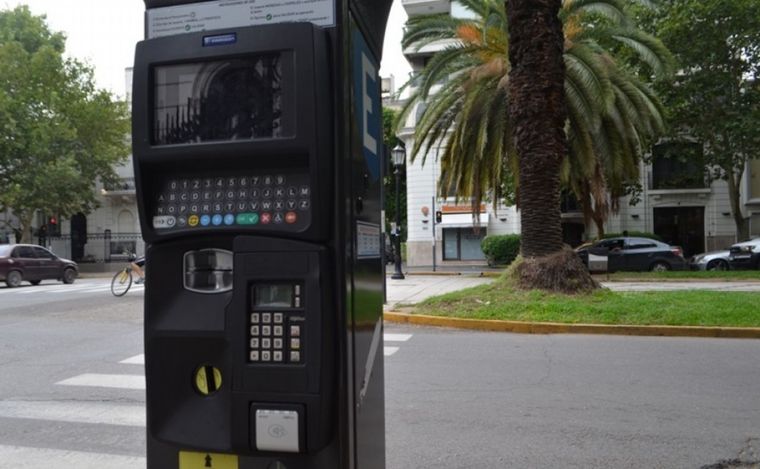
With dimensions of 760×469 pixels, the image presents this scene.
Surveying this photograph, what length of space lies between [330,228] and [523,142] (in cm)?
1027

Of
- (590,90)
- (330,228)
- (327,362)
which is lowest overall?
(327,362)

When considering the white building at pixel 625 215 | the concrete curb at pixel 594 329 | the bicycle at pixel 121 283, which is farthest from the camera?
the white building at pixel 625 215

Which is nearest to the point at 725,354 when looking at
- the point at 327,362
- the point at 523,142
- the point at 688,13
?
the point at 523,142

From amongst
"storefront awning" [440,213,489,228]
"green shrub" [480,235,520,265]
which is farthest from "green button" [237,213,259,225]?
"storefront awning" [440,213,489,228]

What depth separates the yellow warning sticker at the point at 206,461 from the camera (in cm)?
187

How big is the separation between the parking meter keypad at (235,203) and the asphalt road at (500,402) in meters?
2.69

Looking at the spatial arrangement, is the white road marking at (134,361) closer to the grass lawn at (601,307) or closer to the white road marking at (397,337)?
the white road marking at (397,337)

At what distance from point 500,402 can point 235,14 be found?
4348mm

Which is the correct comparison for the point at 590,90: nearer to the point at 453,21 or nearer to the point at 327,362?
the point at 453,21

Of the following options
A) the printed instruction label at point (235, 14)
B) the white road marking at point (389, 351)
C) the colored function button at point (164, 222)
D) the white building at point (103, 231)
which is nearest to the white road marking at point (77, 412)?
the white road marking at point (389, 351)

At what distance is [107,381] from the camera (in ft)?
20.9

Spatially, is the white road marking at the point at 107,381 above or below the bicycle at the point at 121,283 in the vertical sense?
below

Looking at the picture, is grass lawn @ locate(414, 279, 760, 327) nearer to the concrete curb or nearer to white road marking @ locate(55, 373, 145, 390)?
the concrete curb

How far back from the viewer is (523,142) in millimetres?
11508
